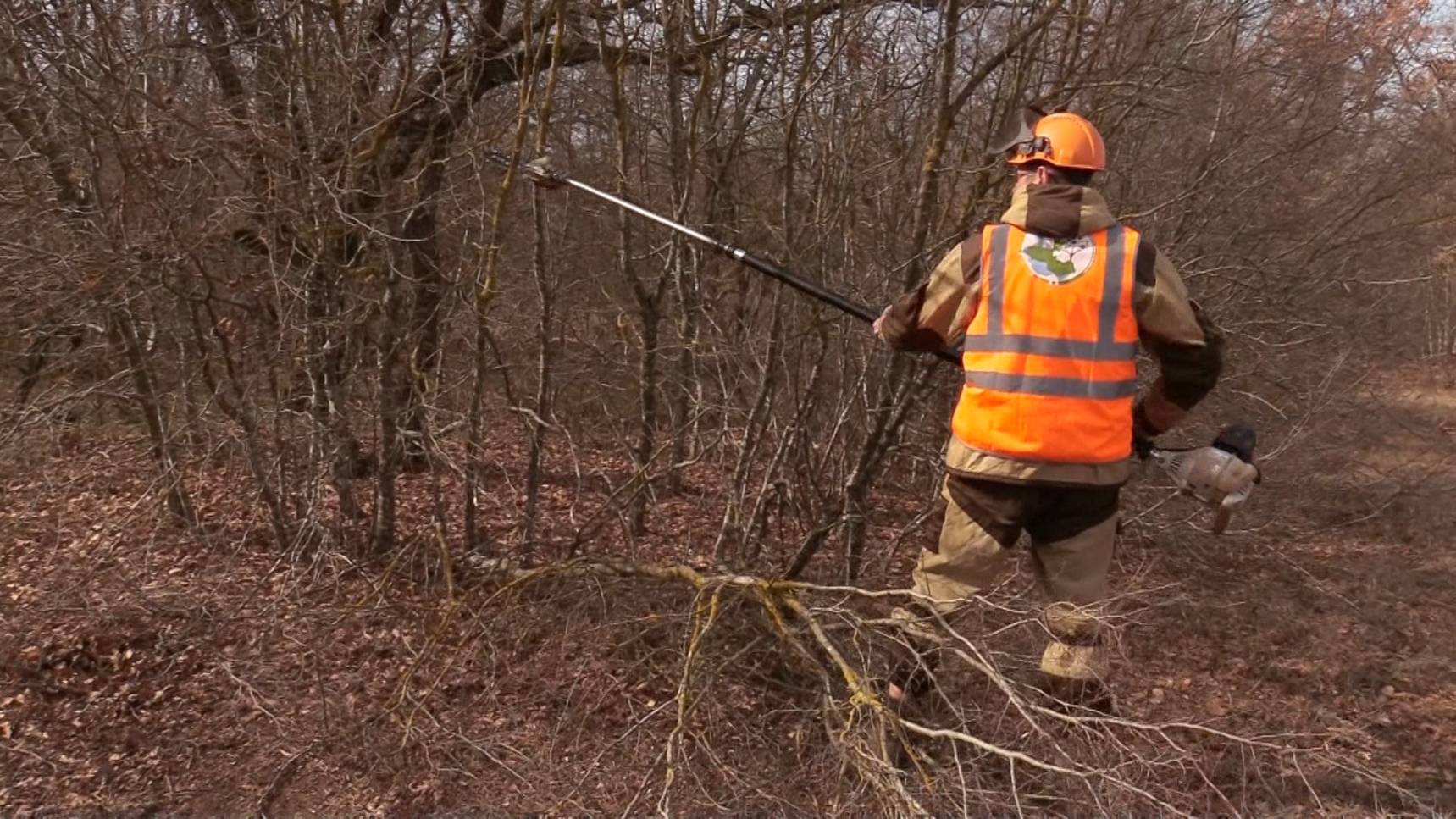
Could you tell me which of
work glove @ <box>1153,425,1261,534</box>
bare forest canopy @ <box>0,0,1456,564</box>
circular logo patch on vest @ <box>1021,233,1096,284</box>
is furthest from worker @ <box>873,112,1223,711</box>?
bare forest canopy @ <box>0,0,1456,564</box>

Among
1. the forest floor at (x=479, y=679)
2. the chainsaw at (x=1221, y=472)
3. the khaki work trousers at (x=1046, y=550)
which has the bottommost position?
the forest floor at (x=479, y=679)

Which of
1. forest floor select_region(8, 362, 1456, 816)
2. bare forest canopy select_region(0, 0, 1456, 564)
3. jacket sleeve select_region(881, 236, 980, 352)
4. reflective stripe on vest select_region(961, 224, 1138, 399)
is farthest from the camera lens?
bare forest canopy select_region(0, 0, 1456, 564)

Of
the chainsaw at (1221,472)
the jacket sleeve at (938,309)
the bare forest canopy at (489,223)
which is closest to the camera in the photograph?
the jacket sleeve at (938,309)

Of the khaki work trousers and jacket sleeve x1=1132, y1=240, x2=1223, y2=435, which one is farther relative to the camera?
the khaki work trousers

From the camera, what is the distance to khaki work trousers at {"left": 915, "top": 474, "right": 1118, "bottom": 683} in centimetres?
287

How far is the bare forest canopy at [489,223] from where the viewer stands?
12.8 feet

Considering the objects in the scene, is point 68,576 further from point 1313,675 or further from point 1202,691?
point 1313,675

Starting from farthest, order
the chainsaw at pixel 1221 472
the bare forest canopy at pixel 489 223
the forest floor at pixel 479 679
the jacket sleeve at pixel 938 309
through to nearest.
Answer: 1. the bare forest canopy at pixel 489 223
2. the forest floor at pixel 479 679
3. the chainsaw at pixel 1221 472
4. the jacket sleeve at pixel 938 309

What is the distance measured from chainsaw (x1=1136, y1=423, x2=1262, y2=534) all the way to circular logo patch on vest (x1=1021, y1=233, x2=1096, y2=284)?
2.73 ft

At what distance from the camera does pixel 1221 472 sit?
299cm

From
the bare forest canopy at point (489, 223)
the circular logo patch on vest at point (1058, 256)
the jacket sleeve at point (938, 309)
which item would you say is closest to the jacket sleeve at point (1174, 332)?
the circular logo patch on vest at point (1058, 256)

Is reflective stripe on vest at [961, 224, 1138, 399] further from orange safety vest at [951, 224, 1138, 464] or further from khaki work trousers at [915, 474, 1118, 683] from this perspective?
khaki work trousers at [915, 474, 1118, 683]

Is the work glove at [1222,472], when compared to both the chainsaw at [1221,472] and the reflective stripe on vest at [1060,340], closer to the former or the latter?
the chainsaw at [1221,472]

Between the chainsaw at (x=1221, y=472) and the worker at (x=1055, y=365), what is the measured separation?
19cm
